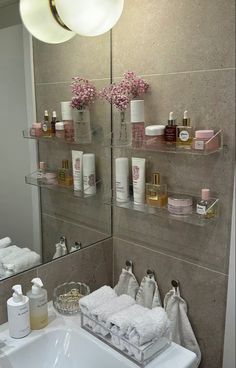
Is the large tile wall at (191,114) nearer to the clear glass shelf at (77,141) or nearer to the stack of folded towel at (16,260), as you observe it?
the clear glass shelf at (77,141)

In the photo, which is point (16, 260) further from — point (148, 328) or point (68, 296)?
point (148, 328)

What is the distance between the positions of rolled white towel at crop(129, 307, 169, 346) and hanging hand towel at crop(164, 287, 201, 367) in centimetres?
26

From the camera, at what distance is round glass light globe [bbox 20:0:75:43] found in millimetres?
1244

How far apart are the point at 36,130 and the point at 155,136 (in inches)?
17.6

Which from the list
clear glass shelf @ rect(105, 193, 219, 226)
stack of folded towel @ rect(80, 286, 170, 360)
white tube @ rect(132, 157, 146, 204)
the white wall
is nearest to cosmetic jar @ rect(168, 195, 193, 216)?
clear glass shelf @ rect(105, 193, 219, 226)

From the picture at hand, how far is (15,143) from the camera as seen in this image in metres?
1.26

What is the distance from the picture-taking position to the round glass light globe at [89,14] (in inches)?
48.4

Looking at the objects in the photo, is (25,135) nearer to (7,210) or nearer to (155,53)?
(7,210)

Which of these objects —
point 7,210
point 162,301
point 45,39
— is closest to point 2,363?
point 7,210

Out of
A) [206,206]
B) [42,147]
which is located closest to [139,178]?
[206,206]

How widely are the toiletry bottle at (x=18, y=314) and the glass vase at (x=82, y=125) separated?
631mm

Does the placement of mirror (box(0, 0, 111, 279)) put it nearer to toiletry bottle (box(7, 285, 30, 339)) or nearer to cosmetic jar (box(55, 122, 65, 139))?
cosmetic jar (box(55, 122, 65, 139))

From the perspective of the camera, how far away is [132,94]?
1.35 meters

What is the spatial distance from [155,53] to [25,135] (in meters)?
0.56
